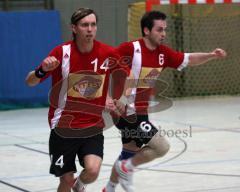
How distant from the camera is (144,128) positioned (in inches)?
262

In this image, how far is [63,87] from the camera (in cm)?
596

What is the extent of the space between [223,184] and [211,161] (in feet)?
4.77

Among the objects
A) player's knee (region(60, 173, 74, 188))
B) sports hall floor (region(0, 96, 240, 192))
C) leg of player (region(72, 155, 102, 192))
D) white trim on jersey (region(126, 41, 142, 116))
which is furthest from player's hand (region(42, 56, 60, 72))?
sports hall floor (region(0, 96, 240, 192))

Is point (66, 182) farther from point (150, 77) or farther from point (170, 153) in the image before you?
point (170, 153)

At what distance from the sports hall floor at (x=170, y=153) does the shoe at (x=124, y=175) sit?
520 mm

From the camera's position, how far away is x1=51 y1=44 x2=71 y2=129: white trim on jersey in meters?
5.83

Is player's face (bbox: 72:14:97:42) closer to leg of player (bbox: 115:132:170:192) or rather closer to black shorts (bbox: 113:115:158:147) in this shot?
black shorts (bbox: 113:115:158:147)

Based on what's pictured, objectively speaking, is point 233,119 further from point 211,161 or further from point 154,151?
point 154,151

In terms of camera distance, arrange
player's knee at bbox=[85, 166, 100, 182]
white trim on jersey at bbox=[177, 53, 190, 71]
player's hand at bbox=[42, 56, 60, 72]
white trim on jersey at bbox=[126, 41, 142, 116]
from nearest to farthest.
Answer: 1. player's hand at bbox=[42, 56, 60, 72]
2. player's knee at bbox=[85, 166, 100, 182]
3. white trim on jersey at bbox=[126, 41, 142, 116]
4. white trim on jersey at bbox=[177, 53, 190, 71]

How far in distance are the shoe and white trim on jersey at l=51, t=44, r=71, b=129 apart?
1045mm

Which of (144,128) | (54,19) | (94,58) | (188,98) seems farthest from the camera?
(188,98)

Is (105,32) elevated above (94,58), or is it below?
below

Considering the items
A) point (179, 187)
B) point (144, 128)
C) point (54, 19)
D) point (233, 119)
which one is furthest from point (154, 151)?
point (54, 19)

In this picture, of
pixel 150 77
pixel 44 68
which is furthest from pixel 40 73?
pixel 150 77
